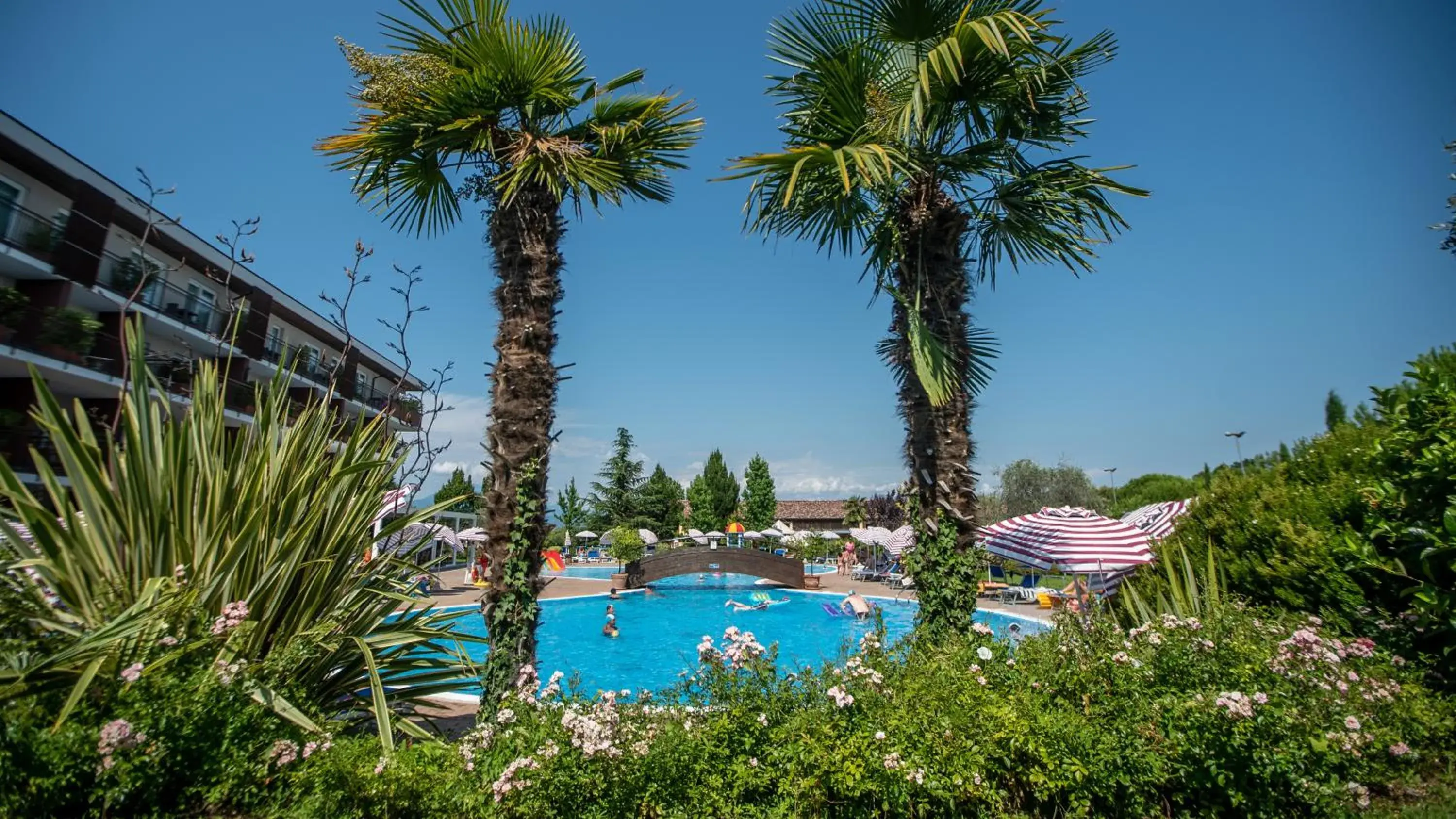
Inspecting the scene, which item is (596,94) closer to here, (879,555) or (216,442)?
(216,442)

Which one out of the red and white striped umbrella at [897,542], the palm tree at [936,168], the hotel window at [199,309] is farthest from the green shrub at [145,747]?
the red and white striped umbrella at [897,542]

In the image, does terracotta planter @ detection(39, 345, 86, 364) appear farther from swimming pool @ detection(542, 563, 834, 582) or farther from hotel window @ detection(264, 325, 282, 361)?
swimming pool @ detection(542, 563, 834, 582)

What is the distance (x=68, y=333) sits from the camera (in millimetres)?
14461

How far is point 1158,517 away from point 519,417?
53.2 ft

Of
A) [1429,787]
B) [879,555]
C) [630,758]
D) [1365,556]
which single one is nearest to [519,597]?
[630,758]

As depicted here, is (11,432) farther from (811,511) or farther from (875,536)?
(811,511)

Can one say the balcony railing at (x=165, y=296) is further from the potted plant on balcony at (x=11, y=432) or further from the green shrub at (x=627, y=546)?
the green shrub at (x=627, y=546)

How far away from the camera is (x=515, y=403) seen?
4875mm

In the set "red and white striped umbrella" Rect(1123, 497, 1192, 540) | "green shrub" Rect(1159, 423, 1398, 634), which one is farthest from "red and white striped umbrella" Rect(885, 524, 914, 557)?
"green shrub" Rect(1159, 423, 1398, 634)

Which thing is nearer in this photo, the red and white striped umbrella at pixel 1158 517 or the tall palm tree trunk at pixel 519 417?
the tall palm tree trunk at pixel 519 417

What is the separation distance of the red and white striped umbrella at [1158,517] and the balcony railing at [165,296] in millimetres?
19574

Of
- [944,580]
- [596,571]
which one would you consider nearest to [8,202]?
[944,580]

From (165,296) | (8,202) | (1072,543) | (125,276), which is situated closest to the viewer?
(1072,543)

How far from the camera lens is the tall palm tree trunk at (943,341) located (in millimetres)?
5852
